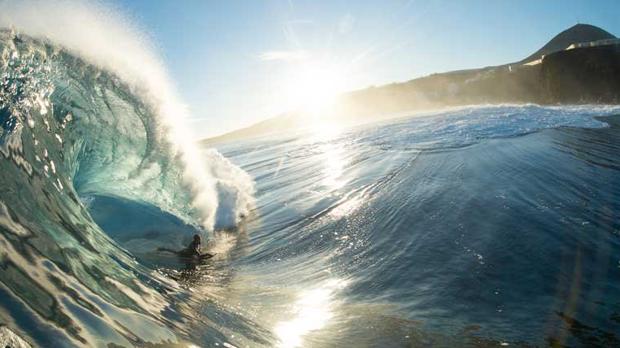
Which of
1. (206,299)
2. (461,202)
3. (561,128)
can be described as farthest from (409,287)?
(561,128)

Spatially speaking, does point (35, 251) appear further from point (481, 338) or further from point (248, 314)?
point (481, 338)

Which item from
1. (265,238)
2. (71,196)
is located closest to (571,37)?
(265,238)

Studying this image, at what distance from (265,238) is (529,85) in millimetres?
45286

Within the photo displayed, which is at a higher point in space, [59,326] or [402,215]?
[59,326]

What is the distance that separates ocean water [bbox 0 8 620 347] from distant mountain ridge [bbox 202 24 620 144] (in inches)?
859

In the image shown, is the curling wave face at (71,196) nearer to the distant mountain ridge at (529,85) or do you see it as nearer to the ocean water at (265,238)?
the ocean water at (265,238)

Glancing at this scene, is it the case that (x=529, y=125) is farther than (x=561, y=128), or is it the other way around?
(x=529, y=125)

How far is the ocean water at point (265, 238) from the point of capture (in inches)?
85.7

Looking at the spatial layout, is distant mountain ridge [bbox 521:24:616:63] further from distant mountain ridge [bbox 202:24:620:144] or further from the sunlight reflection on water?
the sunlight reflection on water

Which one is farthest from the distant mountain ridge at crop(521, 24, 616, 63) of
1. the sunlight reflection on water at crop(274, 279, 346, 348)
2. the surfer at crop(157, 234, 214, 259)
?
the sunlight reflection on water at crop(274, 279, 346, 348)

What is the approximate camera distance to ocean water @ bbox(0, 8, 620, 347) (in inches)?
85.7

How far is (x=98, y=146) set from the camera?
22.1 ft

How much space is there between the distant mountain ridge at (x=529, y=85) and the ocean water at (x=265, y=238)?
859 inches

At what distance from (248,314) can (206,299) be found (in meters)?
0.44
